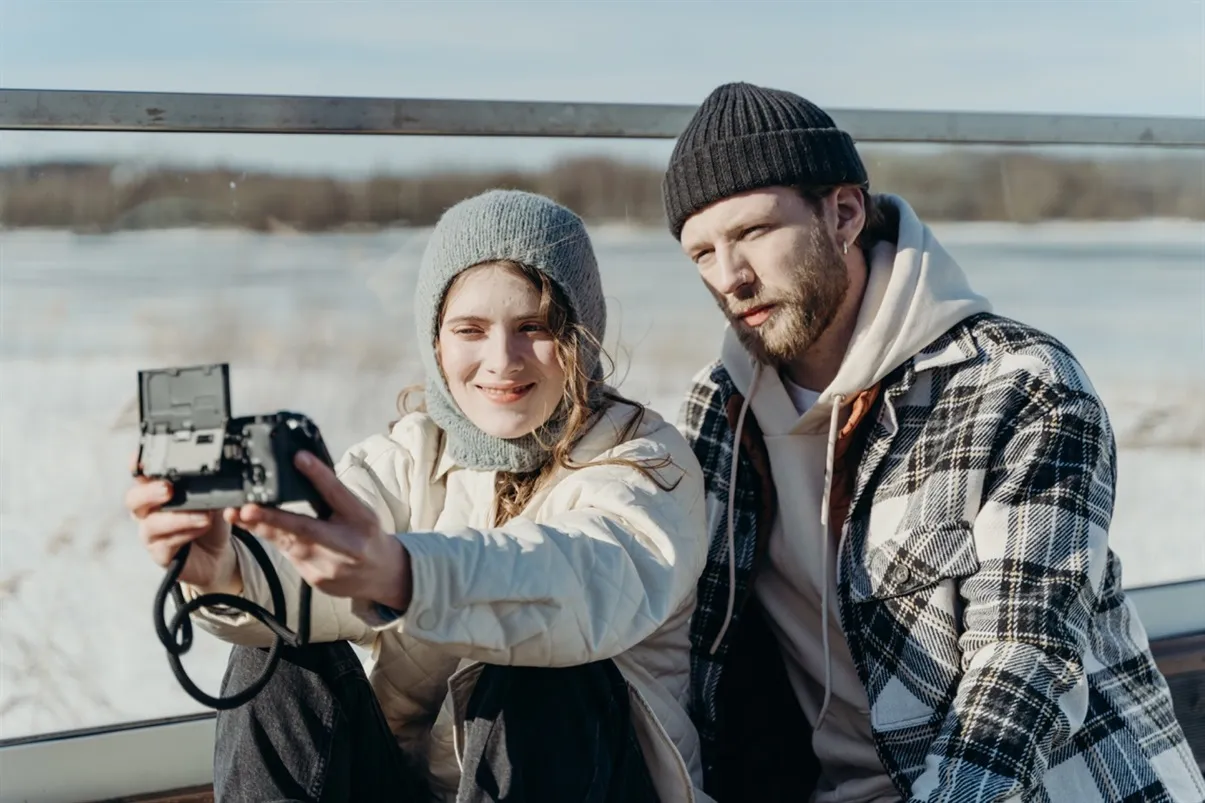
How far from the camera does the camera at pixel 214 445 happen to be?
1.34 metres

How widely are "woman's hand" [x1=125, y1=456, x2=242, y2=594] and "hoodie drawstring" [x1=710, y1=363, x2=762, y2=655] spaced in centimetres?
78

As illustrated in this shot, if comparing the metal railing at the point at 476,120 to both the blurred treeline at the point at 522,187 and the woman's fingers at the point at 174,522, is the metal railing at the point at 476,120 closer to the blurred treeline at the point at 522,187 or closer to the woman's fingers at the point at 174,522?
the blurred treeline at the point at 522,187

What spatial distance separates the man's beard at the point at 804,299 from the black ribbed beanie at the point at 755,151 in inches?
4.3

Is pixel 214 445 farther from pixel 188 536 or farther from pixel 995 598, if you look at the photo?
pixel 995 598

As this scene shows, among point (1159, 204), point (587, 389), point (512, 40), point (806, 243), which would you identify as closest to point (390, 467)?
point (587, 389)

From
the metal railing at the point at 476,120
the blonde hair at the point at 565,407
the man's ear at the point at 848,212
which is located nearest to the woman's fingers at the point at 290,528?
the blonde hair at the point at 565,407

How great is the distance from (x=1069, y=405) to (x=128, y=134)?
1.48 m

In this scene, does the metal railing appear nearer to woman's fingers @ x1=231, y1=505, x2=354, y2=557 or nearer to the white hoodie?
the white hoodie

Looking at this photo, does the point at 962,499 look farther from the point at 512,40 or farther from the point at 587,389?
the point at 512,40

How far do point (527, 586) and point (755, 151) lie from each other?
914 millimetres

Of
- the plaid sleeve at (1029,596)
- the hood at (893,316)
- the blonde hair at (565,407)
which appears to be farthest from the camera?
the hood at (893,316)

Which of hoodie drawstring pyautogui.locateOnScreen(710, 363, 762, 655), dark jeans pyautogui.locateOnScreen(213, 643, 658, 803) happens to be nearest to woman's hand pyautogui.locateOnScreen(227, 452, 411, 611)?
dark jeans pyautogui.locateOnScreen(213, 643, 658, 803)

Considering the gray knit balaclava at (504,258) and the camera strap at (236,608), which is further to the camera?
the gray knit balaclava at (504,258)

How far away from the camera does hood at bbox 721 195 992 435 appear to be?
204 cm
